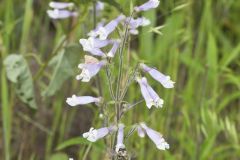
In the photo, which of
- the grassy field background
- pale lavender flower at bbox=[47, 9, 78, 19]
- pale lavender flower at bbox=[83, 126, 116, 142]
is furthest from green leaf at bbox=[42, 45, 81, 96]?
pale lavender flower at bbox=[83, 126, 116, 142]

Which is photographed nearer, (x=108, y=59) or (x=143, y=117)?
(x=108, y=59)

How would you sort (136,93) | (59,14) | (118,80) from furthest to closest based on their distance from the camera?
(136,93), (59,14), (118,80)

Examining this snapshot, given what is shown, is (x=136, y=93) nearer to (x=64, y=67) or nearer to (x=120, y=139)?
(x=64, y=67)

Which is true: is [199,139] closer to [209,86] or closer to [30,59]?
[209,86]

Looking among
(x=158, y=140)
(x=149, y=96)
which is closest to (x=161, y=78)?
(x=149, y=96)

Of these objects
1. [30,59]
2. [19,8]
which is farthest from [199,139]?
[19,8]

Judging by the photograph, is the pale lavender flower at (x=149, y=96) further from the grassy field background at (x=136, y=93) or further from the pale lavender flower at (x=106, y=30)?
the grassy field background at (x=136, y=93)

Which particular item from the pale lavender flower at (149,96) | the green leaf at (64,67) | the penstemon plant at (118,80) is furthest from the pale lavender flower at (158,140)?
the green leaf at (64,67)
